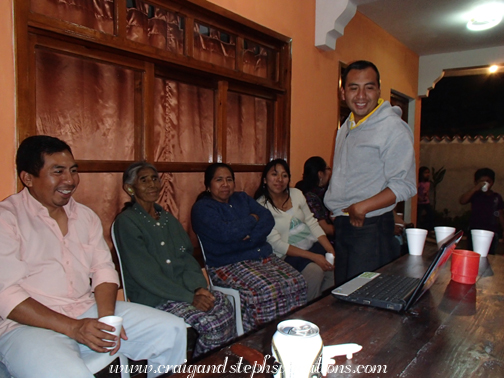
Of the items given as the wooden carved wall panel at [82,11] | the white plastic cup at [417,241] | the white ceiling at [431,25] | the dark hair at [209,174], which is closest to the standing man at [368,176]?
the white plastic cup at [417,241]

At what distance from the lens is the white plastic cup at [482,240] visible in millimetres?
1880

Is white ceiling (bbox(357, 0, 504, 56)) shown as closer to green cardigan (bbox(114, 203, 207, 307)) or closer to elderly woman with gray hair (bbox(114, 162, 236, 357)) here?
elderly woman with gray hair (bbox(114, 162, 236, 357))

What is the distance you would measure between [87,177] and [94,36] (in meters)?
0.73

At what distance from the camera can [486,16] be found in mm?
4301

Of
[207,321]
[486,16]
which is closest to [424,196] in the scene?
[486,16]

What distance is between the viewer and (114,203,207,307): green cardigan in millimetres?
1948

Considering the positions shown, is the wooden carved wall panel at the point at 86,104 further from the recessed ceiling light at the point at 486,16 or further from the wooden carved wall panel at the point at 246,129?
the recessed ceiling light at the point at 486,16

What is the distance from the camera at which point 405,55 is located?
5641 mm

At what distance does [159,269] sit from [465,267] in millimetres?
1414

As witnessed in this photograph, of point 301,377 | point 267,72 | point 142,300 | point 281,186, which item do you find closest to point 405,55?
point 267,72

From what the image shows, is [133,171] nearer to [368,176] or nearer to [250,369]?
[368,176]

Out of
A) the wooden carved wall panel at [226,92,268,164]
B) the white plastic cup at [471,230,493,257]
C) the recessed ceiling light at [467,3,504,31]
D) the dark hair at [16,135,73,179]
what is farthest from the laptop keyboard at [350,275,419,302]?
the recessed ceiling light at [467,3,504,31]

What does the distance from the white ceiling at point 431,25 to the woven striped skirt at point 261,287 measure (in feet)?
10.6

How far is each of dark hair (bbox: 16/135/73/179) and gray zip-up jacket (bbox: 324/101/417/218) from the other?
1.24 metres
